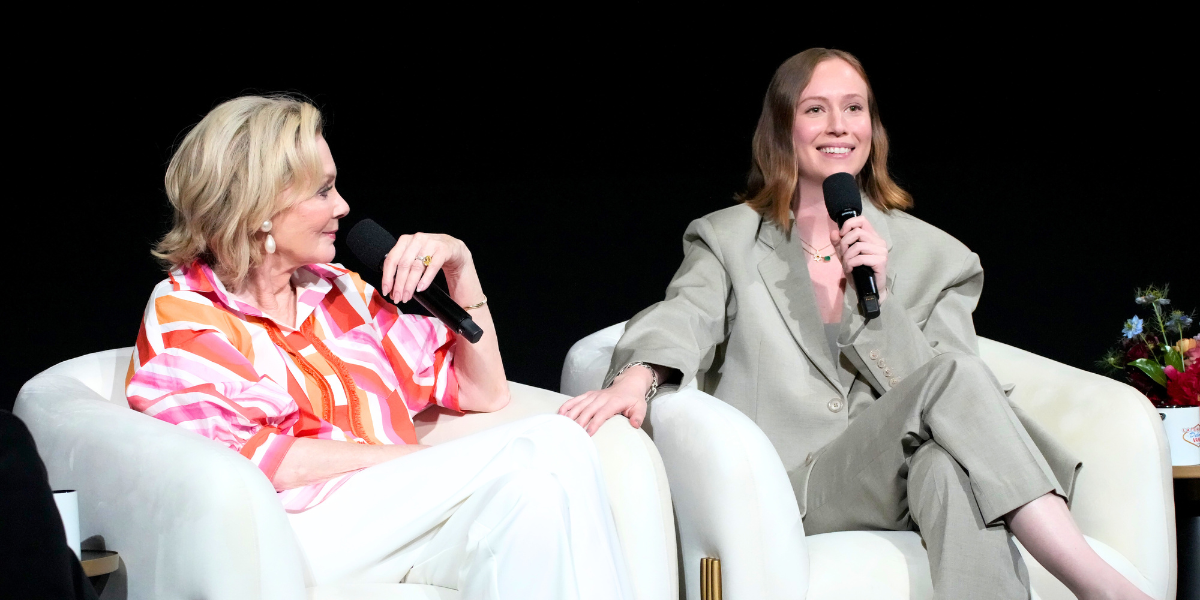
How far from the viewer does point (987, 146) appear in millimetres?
3104

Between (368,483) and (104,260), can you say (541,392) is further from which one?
(104,260)

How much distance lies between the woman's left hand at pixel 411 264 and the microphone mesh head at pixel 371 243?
0.9 inches

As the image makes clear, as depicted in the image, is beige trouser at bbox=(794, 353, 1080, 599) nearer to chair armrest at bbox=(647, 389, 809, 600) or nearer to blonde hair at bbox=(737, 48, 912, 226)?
chair armrest at bbox=(647, 389, 809, 600)

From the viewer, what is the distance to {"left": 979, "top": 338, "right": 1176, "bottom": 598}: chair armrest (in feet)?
5.75

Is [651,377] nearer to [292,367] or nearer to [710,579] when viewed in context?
[710,579]

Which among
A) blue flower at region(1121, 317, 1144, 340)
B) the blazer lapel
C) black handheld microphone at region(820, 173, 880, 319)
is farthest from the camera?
blue flower at region(1121, 317, 1144, 340)

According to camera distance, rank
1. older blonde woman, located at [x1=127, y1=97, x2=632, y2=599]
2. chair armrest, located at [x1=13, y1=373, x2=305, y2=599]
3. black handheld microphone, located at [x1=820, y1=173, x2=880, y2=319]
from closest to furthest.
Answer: chair armrest, located at [x1=13, y1=373, x2=305, y2=599] → older blonde woman, located at [x1=127, y1=97, x2=632, y2=599] → black handheld microphone, located at [x1=820, y1=173, x2=880, y2=319]

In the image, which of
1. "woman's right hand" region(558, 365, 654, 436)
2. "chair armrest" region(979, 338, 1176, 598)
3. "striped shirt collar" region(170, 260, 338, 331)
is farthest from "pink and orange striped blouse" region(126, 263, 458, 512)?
"chair armrest" region(979, 338, 1176, 598)

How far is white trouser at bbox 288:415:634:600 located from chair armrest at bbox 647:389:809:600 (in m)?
0.20

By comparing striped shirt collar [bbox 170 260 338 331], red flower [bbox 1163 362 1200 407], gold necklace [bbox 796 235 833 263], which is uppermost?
striped shirt collar [bbox 170 260 338 331]

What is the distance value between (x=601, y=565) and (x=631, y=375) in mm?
491

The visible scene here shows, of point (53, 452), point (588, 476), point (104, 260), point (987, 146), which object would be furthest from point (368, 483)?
point (987, 146)

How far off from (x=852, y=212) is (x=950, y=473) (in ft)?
1.61

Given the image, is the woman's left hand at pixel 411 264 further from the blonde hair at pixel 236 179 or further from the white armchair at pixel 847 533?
the white armchair at pixel 847 533
